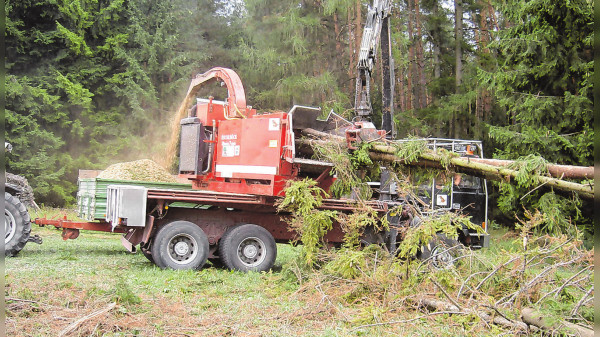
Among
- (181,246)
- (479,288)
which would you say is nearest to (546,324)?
(479,288)

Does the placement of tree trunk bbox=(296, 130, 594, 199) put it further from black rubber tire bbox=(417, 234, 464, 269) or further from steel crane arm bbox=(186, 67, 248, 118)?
steel crane arm bbox=(186, 67, 248, 118)

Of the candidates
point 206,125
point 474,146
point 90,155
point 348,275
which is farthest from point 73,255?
point 90,155

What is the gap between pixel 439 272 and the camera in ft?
23.7

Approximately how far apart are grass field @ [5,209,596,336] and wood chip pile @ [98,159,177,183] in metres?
5.79

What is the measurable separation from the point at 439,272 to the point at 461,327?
1.19 m

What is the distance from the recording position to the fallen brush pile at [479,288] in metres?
5.79

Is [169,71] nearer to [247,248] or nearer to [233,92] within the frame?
[233,92]

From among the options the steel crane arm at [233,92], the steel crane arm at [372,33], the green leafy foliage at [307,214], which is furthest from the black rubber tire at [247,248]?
the steel crane arm at [372,33]

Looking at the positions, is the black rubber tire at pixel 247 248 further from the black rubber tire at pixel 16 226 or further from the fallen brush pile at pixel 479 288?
the black rubber tire at pixel 16 226

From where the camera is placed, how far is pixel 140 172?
15.9 meters

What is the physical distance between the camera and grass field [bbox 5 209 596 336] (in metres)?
6.02

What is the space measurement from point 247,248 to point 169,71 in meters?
19.8

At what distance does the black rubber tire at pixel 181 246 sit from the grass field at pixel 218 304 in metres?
0.32

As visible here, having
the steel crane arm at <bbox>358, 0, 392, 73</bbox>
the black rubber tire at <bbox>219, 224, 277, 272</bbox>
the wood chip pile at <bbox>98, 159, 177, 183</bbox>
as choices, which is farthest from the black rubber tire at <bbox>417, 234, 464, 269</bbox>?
the wood chip pile at <bbox>98, 159, 177, 183</bbox>
